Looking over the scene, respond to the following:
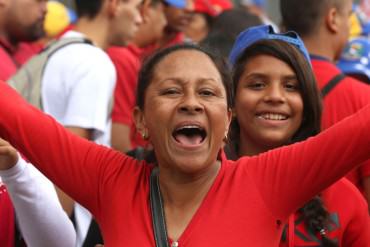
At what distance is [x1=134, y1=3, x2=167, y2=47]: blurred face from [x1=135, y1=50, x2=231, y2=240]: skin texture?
3.86 meters

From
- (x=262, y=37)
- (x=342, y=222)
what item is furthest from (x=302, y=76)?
(x=342, y=222)

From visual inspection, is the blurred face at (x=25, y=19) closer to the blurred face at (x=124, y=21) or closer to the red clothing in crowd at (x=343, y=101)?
the blurred face at (x=124, y=21)

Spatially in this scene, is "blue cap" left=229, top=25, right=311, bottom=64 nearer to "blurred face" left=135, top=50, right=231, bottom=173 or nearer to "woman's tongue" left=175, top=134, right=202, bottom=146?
"blurred face" left=135, top=50, right=231, bottom=173

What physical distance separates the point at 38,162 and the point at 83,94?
2.08 metres

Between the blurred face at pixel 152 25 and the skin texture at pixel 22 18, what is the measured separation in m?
0.93

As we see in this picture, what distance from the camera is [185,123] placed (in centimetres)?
310

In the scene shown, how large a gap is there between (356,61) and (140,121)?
279cm

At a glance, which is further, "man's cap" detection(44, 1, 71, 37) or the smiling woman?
"man's cap" detection(44, 1, 71, 37)

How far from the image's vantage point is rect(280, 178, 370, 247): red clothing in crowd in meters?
3.58

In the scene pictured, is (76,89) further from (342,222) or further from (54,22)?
(54,22)

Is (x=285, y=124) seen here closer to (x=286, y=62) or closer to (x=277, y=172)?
(x=286, y=62)

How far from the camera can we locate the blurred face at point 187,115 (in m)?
3.12

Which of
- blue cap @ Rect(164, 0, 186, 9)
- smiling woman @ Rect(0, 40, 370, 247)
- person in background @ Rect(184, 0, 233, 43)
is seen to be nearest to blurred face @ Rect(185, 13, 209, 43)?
person in background @ Rect(184, 0, 233, 43)

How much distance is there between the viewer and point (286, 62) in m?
3.99
